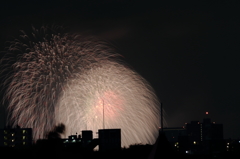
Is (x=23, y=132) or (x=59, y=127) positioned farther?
(x=23, y=132)

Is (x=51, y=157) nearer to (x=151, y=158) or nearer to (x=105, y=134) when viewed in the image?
(x=151, y=158)

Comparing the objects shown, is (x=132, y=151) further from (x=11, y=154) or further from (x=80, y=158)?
(x=11, y=154)

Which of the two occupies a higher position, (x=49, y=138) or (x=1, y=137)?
(x=49, y=138)

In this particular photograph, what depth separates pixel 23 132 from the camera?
161625mm

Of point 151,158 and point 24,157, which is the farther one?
point 24,157

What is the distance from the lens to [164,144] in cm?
3219

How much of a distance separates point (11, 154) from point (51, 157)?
75.9ft

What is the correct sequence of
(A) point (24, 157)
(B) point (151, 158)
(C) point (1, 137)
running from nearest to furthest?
(B) point (151, 158), (A) point (24, 157), (C) point (1, 137)

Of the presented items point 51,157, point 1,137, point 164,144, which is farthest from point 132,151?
point 1,137

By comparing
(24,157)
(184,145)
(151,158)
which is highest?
(151,158)

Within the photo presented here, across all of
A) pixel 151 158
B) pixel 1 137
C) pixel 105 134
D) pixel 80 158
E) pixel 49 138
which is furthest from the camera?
pixel 1 137

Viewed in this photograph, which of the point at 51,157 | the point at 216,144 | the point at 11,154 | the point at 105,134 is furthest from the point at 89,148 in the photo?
the point at 216,144

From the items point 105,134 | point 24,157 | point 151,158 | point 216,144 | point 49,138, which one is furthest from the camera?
point 216,144

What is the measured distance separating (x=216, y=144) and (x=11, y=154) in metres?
116
